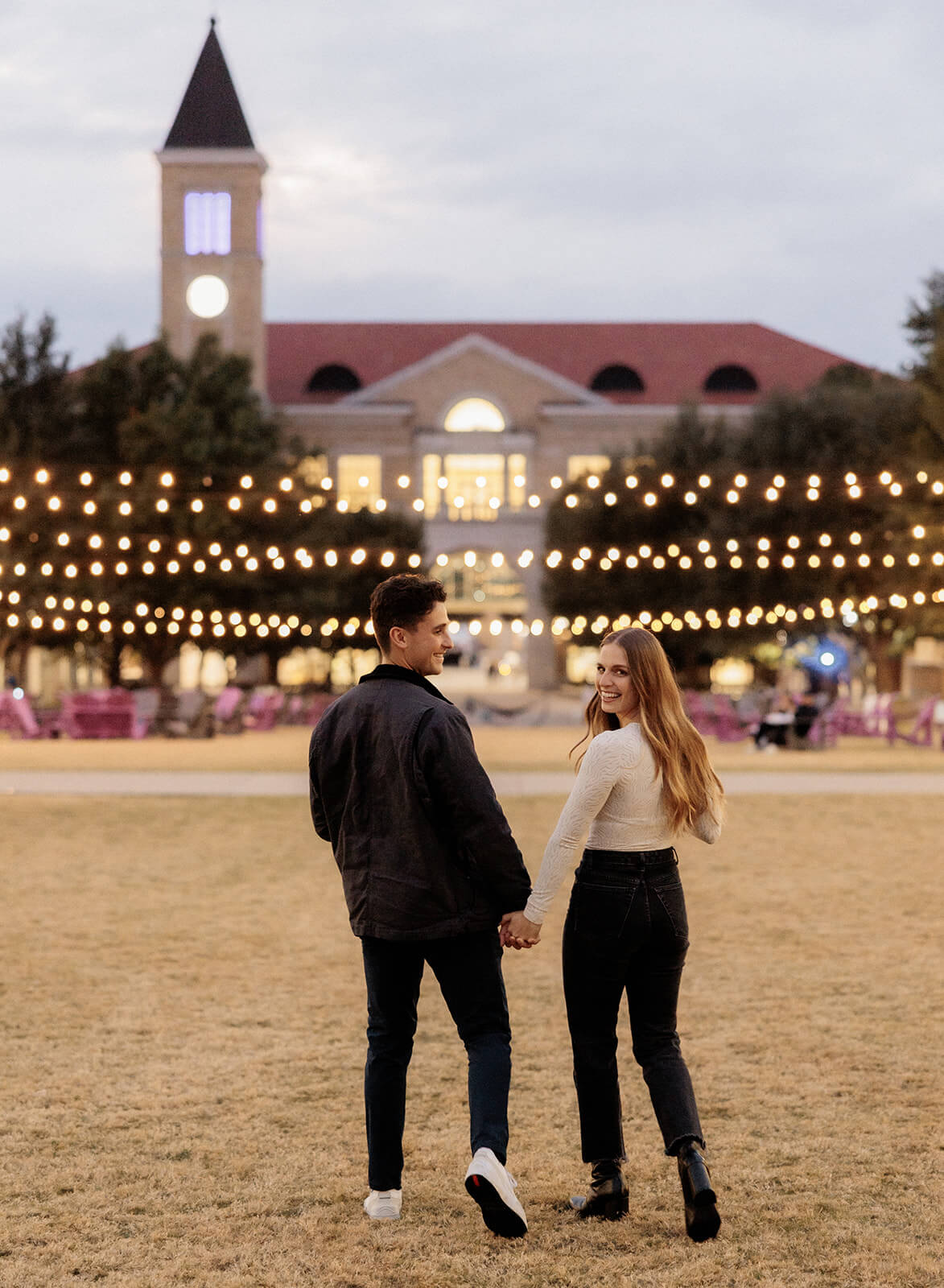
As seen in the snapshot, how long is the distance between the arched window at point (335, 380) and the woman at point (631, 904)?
58.9m

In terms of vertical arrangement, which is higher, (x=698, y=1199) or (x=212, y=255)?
(x=212, y=255)

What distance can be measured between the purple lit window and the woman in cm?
5264

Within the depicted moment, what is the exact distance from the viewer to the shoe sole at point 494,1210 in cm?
404

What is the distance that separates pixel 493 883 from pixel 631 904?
390mm

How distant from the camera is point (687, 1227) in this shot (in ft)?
13.5

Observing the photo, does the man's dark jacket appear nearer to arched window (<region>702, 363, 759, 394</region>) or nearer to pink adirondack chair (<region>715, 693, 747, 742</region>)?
pink adirondack chair (<region>715, 693, 747, 742</region>)

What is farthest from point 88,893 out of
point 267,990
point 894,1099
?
point 894,1099

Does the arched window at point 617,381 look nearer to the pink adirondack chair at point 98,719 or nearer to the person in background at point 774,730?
the pink adirondack chair at point 98,719

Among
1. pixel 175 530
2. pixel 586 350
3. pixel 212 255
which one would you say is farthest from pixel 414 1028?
pixel 586 350

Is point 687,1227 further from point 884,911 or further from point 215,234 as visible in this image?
point 215,234

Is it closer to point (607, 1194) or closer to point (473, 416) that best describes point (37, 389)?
point (473, 416)

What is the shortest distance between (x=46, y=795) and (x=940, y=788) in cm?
1090

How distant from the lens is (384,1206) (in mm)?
4281

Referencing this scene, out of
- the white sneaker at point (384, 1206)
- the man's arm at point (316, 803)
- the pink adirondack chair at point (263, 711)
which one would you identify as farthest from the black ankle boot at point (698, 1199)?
the pink adirondack chair at point (263, 711)
